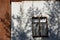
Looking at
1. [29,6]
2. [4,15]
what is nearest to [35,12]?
[29,6]

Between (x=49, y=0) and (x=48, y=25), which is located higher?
(x=49, y=0)

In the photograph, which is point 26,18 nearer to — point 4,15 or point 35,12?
point 35,12

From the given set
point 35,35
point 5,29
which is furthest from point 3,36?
point 35,35

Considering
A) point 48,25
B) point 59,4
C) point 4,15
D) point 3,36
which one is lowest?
point 3,36

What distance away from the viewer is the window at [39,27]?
541 centimetres

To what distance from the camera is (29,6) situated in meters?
5.46

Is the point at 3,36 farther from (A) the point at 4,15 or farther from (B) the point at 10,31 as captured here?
(A) the point at 4,15

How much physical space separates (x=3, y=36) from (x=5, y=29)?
23 cm

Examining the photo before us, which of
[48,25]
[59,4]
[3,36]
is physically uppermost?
[59,4]

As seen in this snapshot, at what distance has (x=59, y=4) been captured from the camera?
18.1ft

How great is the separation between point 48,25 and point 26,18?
752 mm

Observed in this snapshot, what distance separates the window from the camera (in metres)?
5.41

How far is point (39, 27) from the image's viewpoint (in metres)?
5.45

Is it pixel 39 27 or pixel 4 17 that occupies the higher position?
pixel 4 17
